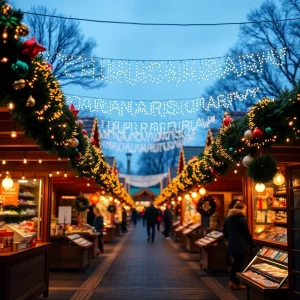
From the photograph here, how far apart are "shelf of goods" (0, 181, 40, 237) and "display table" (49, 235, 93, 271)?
88 centimetres

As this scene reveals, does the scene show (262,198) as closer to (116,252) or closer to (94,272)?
(94,272)

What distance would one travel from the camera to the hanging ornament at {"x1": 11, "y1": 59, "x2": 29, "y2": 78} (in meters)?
5.14

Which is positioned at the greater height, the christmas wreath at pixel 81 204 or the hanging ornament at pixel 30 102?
the hanging ornament at pixel 30 102

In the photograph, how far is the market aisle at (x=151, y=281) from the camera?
33.6 feet

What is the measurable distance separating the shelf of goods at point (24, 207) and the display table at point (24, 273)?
3.70 m

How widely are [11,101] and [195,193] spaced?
14.4 m

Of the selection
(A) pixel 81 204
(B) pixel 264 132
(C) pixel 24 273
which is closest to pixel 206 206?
(A) pixel 81 204

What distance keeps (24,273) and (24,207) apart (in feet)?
21.6

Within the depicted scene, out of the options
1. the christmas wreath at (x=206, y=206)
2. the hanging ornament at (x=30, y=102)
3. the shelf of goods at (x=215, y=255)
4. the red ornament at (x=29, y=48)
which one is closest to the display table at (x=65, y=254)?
the shelf of goods at (x=215, y=255)

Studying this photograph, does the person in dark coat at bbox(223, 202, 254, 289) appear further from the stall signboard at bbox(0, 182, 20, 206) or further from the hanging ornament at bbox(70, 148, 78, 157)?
the stall signboard at bbox(0, 182, 20, 206)

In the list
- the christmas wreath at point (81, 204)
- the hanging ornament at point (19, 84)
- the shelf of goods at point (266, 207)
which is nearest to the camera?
the hanging ornament at point (19, 84)

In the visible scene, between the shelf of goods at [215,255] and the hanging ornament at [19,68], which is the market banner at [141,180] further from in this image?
the hanging ornament at [19,68]

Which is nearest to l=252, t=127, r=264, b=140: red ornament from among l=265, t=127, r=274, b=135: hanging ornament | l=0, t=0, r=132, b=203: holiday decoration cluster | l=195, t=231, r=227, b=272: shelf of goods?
l=265, t=127, r=274, b=135: hanging ornament

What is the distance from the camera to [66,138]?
8.12 metres
